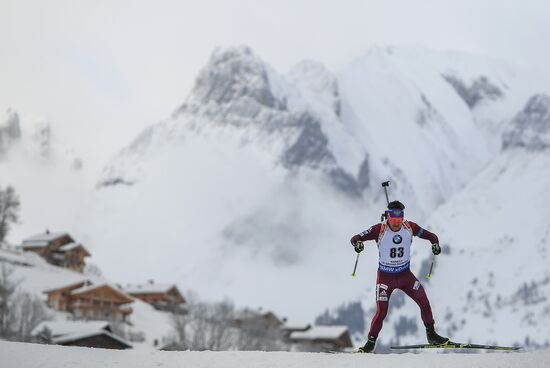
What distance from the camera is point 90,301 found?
90.5 meters

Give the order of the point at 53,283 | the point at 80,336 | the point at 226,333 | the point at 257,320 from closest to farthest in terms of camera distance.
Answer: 1. the point at 80,336
2. the point at 226,333
3. the point at 257,320
4. the point at 53,283

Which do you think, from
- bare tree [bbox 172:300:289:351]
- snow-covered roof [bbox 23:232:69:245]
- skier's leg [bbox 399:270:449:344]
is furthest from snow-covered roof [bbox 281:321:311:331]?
skier's leg [bbox 399:270:449:344]

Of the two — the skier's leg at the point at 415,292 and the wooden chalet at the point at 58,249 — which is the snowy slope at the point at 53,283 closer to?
Result: the wooden chalet at the point at 58,249

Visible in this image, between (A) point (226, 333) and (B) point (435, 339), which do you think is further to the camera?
(A) point (226, 333)

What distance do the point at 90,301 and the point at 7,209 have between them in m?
31.7

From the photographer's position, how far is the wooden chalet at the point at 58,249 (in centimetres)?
10938

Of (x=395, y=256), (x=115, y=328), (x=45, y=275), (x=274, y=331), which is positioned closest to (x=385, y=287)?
(x=395, y=256)

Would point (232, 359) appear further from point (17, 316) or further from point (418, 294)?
point (17, 316)

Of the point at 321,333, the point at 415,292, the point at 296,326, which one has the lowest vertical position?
the point at 415,292

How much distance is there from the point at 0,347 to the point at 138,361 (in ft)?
9.01

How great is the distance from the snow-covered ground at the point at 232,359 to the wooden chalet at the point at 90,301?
77.6 meters

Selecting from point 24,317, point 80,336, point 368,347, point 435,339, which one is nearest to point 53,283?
point 24,317

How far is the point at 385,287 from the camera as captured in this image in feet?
47.3

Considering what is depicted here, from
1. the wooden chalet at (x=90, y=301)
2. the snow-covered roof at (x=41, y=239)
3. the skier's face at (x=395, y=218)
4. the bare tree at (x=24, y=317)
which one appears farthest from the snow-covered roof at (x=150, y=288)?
the skier's face at (x=395, y=218)
